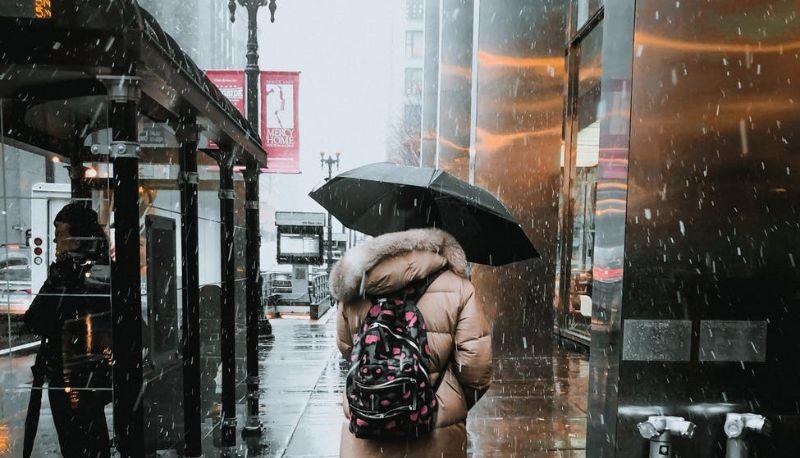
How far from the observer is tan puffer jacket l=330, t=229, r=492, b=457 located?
2736mm

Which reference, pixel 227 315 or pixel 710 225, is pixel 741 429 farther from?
pixel 227 315

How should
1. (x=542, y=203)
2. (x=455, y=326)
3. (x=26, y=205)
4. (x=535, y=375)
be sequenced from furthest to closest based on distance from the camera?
(x=542, y=203), (x=535, y=375), (x=26, y=205), (x=455, y=326)

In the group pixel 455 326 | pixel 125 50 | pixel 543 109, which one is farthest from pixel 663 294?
pixel 543 109

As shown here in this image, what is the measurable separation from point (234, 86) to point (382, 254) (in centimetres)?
1062

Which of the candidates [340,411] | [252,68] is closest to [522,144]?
[340,411]

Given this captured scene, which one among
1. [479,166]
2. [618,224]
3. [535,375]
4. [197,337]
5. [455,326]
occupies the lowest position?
[535,375]

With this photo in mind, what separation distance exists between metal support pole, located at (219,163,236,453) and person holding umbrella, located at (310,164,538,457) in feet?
8.66

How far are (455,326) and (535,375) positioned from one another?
5.70 m

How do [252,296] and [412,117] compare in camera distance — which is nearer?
[252,296]

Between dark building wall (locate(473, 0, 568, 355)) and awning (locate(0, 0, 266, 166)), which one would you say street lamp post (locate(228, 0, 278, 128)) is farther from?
awning (locate(0, 0, 266, 166))

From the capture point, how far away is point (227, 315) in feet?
17.7

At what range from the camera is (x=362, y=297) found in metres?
2.88

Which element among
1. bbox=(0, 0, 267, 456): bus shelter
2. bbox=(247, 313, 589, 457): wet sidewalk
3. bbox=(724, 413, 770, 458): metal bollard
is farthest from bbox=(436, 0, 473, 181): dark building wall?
bbox=(724, 413, 770, 458): metal bollard

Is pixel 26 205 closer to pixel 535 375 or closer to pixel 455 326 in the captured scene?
pixel 455 326
